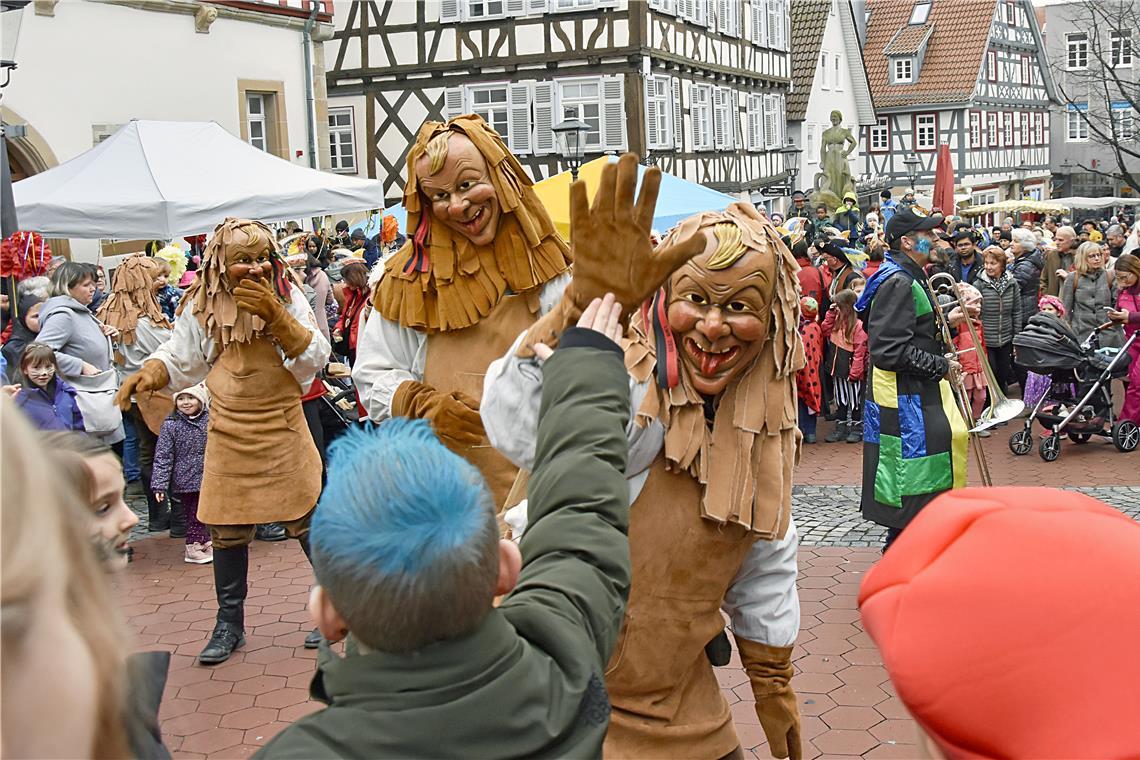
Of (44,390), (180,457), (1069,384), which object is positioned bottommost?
(1069,384)

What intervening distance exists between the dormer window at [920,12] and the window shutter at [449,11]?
22896 millimetres

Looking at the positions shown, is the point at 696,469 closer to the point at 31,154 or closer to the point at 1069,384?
the point at 1069,384

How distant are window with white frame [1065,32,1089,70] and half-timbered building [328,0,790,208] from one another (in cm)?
2601

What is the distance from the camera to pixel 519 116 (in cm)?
2348

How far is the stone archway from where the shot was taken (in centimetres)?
1372

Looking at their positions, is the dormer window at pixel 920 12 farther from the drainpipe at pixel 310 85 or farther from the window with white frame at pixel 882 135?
the drainpipe at pixel 310 85

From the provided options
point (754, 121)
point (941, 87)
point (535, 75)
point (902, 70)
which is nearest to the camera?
point (535, 75)

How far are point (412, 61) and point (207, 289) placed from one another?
19.8 meters

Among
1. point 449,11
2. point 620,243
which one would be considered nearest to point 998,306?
point 620,243

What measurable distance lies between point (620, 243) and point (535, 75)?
2194 cm

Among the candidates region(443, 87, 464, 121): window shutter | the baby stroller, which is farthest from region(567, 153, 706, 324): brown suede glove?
region(443, 87, 464, 121): window shutter

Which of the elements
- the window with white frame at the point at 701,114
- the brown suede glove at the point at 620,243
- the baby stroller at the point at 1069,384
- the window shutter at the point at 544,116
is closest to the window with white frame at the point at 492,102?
the window shutter at the point at 544,116

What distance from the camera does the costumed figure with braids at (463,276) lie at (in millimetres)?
3672

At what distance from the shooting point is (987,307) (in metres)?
11.1
